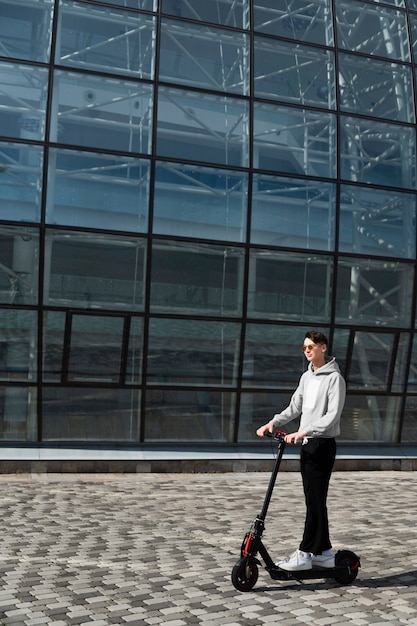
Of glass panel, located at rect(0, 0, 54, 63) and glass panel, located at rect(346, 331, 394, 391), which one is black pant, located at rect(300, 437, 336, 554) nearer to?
glass panel, located at rect(346, 331, 394, 391)

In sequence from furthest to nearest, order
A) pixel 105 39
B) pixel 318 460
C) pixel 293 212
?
pixel 293 212, pixel 105 39, pixel 318 460

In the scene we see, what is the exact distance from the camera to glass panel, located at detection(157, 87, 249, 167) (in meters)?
15.5

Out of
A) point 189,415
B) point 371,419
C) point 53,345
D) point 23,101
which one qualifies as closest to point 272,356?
point 189,415

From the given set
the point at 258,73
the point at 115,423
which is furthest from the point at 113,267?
the point at 258,73

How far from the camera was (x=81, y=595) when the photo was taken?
692 centimetres

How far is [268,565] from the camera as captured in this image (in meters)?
7.09

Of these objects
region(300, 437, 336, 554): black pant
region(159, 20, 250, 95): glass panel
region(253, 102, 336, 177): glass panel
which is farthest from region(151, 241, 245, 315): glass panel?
region(300, 437, 336, 554): black pant

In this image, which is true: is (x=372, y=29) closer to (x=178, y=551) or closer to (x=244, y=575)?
(x=178, y=551)

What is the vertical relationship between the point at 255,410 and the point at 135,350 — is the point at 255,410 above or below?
below

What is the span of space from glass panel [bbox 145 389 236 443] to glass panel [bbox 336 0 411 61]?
7.00 m

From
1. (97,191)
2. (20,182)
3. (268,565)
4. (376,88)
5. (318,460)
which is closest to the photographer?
(268,565)

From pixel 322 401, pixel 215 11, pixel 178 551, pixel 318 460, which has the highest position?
pixel 215 11

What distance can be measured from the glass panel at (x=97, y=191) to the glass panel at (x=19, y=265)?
490 millimetres

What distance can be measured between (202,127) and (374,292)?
Result: 4255mm
